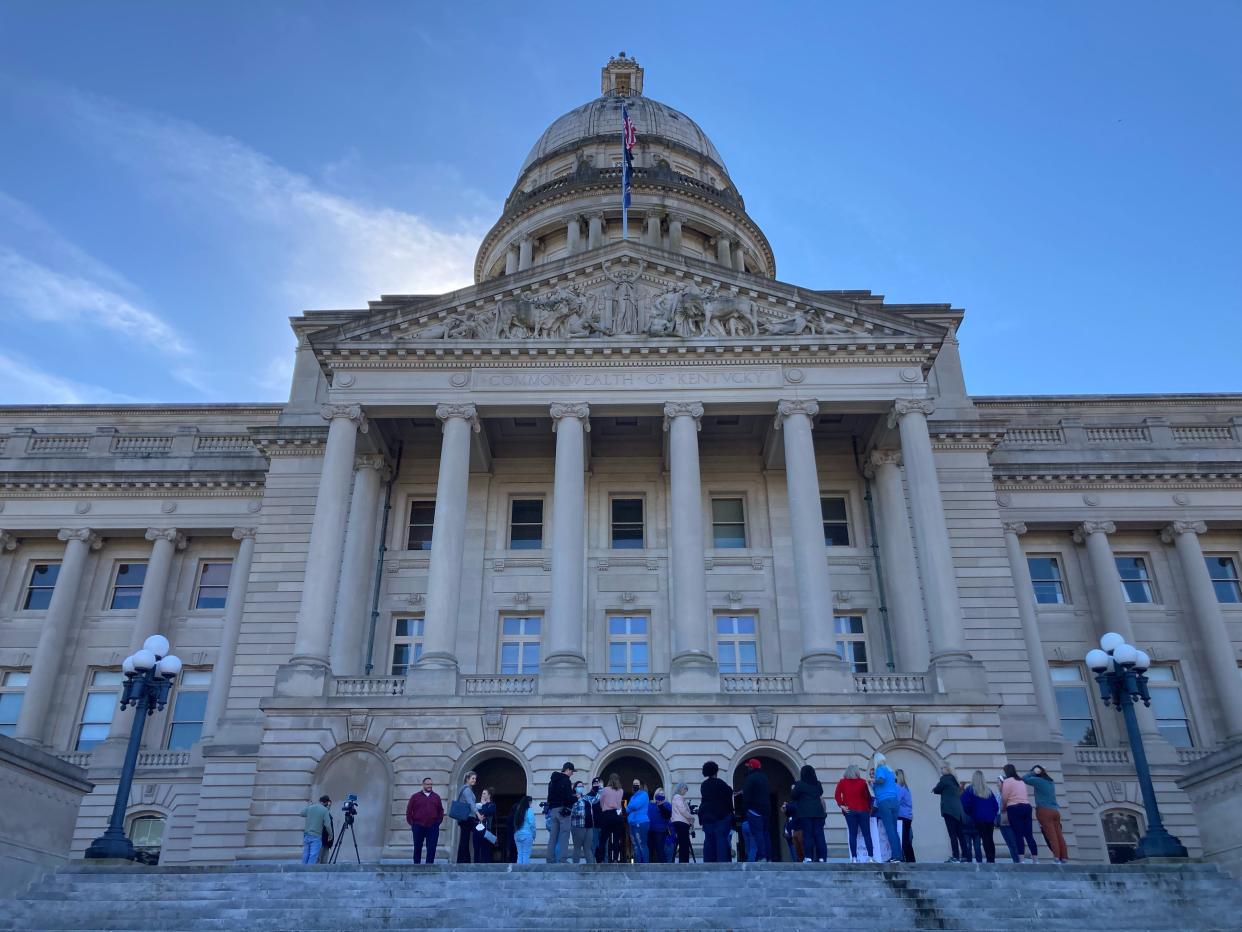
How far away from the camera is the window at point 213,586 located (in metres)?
35.7

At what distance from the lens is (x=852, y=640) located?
30984 mm

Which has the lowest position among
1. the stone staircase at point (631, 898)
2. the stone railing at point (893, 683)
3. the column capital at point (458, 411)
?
the stone staircase at point (631, 898)

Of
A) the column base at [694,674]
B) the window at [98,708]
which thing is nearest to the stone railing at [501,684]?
the column base at [694,674]

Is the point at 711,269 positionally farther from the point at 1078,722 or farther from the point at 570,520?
the point at 1078,722

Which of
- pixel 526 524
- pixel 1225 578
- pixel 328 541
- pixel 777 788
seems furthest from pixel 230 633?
pixel 1225 578

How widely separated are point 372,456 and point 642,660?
1010cm

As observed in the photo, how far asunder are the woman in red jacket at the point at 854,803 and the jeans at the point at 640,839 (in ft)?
11.2

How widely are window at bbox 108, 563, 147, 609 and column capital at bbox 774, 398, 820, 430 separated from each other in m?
21.8

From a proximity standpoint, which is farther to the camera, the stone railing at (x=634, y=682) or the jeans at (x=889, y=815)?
the stone railing at (x=634, y=682)

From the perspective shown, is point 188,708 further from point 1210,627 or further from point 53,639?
point 1210,627

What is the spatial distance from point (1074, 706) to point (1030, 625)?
3047 mm

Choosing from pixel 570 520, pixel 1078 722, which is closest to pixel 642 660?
pixel 570 520

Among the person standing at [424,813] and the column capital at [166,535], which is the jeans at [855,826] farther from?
the column capital at [166,535]

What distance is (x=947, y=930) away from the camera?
13859 mm
